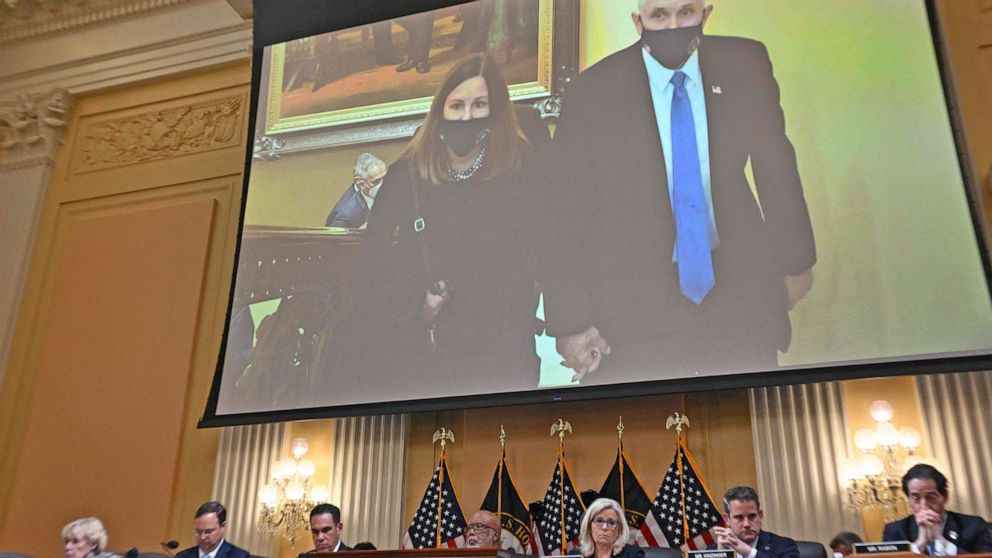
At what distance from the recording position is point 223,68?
28.7 feet

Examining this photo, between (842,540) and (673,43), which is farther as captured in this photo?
(673,43)

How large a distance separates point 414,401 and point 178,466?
2.22 m

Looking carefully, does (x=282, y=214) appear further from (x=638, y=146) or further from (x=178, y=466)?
(x=638, y=146)

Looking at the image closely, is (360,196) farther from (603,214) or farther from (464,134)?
(603,214)

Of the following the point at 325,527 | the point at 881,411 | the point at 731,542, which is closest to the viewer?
the point at 731,542

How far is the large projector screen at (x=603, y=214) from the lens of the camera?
5.60 meters

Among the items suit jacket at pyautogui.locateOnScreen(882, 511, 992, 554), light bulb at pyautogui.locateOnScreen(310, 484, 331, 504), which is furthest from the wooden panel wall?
suit jacket at pyautogui.locateOnScreen(882, 511, 992, 554)

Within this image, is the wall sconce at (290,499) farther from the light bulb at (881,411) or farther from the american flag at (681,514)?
the light bulb at (881,411)

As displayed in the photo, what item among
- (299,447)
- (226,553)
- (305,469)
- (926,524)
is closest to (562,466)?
(305,469)

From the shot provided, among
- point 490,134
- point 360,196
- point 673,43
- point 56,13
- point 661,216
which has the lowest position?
point 661,216

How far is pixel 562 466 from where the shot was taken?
6.02m

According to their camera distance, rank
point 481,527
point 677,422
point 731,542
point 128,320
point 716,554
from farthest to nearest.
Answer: point 128,320 < point 677,422 < point 481,527 < point 731,542 < point 716,554

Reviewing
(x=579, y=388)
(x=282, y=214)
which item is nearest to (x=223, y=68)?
(x=282, y=214)

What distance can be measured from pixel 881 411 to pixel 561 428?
1.95 meters
